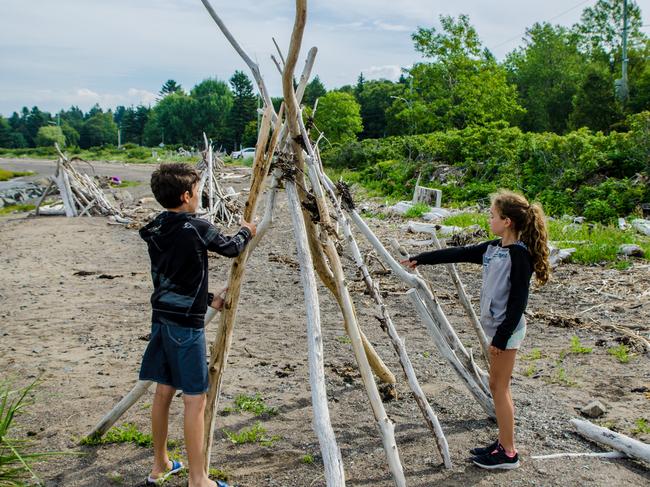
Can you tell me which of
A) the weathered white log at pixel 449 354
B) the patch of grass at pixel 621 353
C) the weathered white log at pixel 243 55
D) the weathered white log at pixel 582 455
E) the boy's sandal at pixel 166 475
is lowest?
the boy's sandal at pixel 166 475

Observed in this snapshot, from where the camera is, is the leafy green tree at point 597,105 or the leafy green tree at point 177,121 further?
the leafy green tree at point 177,121

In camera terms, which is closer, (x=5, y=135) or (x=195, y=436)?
(x=195, y=436)

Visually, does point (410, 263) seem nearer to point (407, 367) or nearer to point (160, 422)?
point (407, 367)

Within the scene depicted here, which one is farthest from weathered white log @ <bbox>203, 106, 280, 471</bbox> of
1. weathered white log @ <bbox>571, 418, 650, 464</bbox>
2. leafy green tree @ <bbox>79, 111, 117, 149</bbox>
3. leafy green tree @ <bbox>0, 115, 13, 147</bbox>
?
leafy green tree @ <bbox>0, 115, 13, 147</bbox>

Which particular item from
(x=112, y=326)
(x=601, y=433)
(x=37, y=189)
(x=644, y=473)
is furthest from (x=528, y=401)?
(x=37, y=189)

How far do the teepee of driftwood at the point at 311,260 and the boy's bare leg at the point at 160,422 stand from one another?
243mm

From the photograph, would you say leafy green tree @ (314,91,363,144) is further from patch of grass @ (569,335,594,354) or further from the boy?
the boy

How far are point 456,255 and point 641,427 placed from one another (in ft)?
5.56

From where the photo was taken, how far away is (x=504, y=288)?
3404mm

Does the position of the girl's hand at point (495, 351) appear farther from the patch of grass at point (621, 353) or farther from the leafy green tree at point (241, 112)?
the leafy green tree at point (241, 112)

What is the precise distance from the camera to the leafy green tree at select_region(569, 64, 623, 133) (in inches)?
1053

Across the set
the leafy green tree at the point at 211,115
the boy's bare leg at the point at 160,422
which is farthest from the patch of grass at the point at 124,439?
the leafy green tree at the point at 211,115

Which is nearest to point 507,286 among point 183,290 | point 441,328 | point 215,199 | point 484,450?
point 441,328

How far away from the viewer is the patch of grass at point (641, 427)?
13.1 ft
